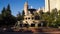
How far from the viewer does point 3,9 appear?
197ft

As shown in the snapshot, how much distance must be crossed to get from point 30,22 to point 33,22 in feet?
2.76

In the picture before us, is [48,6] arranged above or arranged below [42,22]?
above

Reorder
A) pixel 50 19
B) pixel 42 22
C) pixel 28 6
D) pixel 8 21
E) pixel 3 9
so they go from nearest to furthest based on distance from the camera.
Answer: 1. pixel 50 19
2. pixel 42 22
3. pixel 8 21
4. pixel 3 9
5. pixel 28 6

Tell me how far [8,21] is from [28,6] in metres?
15.6

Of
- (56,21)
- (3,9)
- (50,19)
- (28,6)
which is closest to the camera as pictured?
(56,21)

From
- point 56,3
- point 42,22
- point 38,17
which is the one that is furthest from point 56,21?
point 56,3

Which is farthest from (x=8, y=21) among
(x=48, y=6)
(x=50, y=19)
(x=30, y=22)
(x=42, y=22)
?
(x=48, y=6)

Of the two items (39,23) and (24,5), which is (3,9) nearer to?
(24,5)

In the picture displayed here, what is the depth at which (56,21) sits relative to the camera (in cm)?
3881

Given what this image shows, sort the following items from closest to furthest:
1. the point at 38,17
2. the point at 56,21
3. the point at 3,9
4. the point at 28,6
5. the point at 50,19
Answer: the point at 56,21, the point at 50,19, the point at 38,17, the point at 3,9, the point at 28,6

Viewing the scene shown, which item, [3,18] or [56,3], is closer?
[3,18]

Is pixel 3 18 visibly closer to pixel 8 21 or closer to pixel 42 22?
pixel 8 21

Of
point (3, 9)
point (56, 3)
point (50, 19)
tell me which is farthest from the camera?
point (56, 3)

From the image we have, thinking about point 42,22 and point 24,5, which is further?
point 24,5
